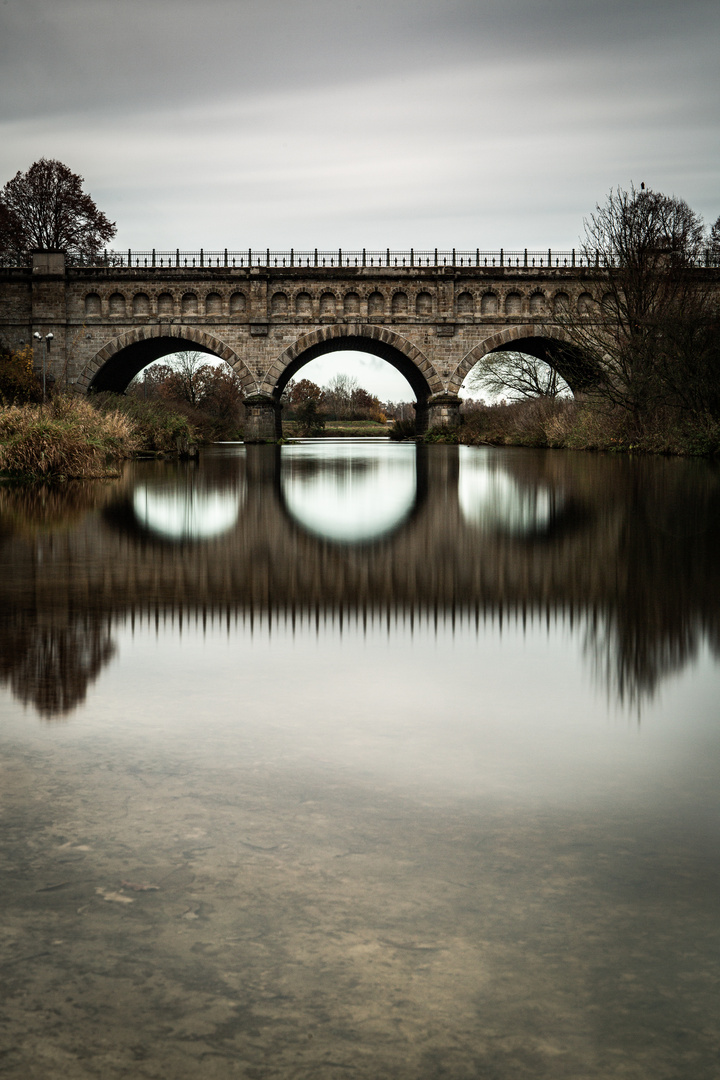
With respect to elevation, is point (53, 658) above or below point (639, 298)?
below

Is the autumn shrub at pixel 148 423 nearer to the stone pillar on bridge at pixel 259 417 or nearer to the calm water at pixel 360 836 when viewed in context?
the stone pillar on bridge at pixel 259 417

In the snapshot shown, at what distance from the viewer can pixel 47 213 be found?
194ft

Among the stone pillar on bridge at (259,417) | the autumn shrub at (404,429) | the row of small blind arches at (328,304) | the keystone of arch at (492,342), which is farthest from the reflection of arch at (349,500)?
the autumn shrub at (404,429)

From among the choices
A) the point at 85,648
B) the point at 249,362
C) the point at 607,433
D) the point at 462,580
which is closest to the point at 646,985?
the point at 85,648

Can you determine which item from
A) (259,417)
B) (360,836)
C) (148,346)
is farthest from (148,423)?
(360,836)

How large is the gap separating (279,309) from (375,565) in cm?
4580

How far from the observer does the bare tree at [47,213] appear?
58.0m

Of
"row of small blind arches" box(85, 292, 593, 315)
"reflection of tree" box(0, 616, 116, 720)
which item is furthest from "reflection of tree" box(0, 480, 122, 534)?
"row of small blind arches" box(85, 292, 593, 315)

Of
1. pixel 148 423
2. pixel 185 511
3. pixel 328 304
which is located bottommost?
pixel 185 511

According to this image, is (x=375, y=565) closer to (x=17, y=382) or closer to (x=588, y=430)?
(x=17, y=382)

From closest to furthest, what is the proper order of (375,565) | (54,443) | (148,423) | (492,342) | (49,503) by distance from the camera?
1. (375,565)
2. (49,503)
3. (54,443)
4. (148,423)
5. (492,342)

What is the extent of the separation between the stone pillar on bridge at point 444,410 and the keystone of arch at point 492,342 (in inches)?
25.4

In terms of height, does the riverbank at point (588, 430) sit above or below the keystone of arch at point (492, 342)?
below

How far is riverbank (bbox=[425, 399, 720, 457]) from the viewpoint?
26281 millimetres
